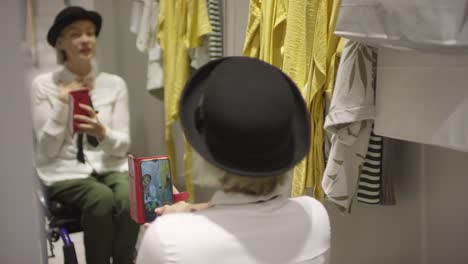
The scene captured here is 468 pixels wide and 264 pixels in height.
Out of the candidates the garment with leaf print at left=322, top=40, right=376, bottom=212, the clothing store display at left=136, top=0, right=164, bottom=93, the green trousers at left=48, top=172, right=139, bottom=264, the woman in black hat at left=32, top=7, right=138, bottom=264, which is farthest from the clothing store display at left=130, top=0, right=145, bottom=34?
the garment with leaf print at left=322, top=40, right=376, bottom=212

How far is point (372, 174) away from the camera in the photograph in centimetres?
91

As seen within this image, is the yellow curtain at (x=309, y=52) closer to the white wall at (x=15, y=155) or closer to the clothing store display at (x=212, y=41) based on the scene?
the clothing store display at (x=212, y=41)

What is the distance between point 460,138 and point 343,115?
0.23 m

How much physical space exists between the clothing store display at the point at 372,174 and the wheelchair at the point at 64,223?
76 centimetres

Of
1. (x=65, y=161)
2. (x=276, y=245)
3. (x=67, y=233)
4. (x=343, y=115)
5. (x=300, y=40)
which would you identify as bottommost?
(x=67, y=233)

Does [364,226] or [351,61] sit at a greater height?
[351,61]

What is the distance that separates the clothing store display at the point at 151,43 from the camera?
1.61 metres

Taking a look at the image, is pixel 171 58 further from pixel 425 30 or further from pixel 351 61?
pixel 425 30

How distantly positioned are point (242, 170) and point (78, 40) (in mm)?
1038

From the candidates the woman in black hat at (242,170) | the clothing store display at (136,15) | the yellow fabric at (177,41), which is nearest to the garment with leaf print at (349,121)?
the woman in black hat at (242,170)

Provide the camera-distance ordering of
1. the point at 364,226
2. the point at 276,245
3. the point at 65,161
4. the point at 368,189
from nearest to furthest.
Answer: the point at 276,245
the point at 368,189
the point at 364,226
the point at 65,161

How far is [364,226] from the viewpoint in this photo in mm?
1133

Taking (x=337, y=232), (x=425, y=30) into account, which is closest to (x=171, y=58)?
(x=337, y=232)

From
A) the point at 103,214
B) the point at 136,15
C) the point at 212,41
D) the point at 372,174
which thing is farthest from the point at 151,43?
the point at 372,174
